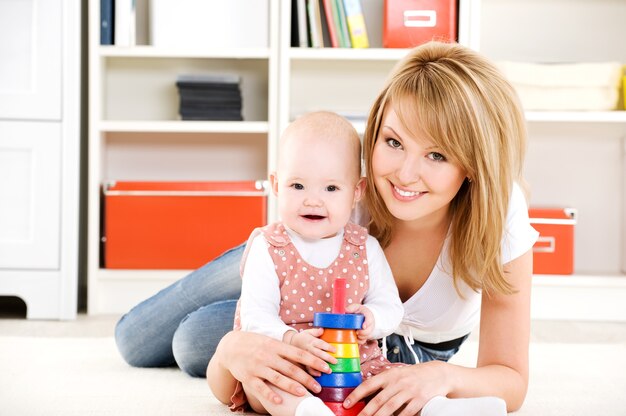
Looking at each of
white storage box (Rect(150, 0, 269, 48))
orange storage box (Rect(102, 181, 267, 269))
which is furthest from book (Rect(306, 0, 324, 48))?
orange storage box (Rect(102, 181, 267, 269))

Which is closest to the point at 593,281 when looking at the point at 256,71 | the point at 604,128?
the point at 604,128

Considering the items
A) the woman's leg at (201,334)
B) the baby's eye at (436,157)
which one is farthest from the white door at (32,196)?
the baby's eye at (436,157)

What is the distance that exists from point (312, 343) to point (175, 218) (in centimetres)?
171

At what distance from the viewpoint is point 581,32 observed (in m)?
3.28

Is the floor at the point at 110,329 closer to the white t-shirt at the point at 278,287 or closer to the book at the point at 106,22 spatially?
the book at the point at 106,22

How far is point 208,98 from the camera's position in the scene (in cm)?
295

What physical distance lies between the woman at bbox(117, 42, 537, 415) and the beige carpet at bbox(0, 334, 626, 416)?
7.2 inches

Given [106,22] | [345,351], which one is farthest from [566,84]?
[345,351]

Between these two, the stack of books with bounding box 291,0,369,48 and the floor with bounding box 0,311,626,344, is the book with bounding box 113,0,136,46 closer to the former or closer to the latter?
the stack of books with bounding box 291,0,369,48

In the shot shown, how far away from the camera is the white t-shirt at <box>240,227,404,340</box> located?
1302mm

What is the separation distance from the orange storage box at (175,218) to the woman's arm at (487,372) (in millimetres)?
1461

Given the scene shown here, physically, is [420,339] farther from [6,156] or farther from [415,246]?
[6,156]

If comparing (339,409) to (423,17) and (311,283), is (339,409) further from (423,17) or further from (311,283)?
(423,17)

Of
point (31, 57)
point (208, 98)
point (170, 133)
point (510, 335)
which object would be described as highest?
point (31, 57)
